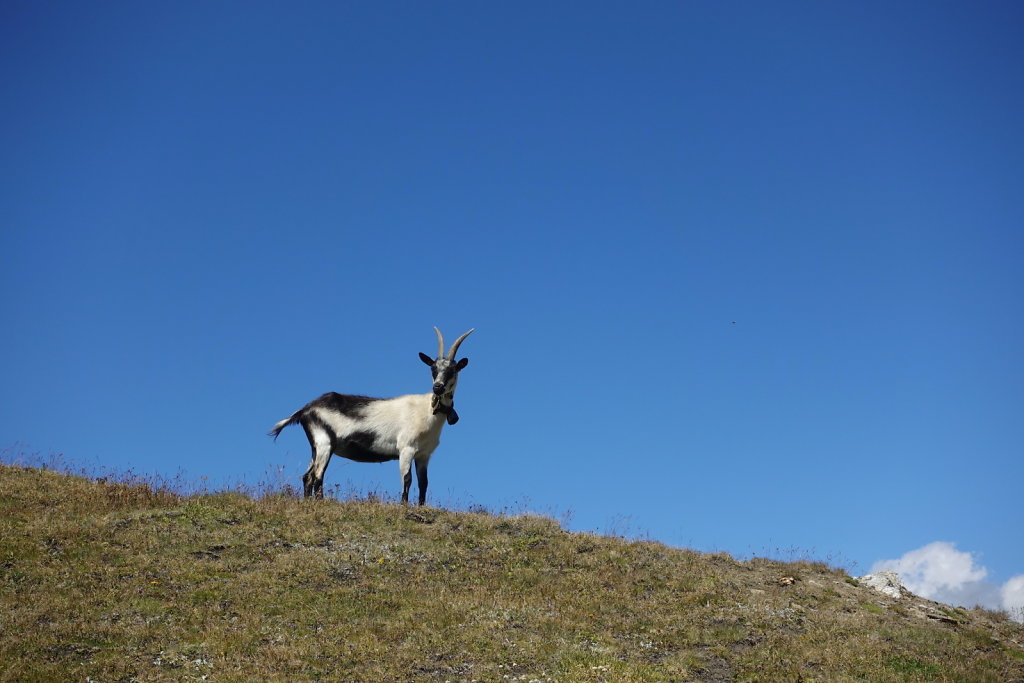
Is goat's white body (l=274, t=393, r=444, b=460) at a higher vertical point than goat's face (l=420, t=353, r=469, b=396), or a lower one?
lower

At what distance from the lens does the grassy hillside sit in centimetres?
1532

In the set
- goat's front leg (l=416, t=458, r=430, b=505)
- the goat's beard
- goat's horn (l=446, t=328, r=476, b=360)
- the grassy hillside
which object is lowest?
the grassy hillside

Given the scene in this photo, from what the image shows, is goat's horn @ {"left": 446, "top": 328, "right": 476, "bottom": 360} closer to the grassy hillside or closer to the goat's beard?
the goat's beard

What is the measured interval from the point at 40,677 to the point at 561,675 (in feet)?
26.1

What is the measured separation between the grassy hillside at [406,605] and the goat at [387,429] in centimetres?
156

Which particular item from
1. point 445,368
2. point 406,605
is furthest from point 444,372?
point 406,605

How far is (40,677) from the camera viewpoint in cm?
1411

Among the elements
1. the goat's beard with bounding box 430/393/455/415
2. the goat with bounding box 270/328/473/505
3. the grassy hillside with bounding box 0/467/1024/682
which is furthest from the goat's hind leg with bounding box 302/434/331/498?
the goat's beard with bounding box 430/393/455/415

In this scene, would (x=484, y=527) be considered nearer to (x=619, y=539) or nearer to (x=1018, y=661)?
(x=619, y=539)

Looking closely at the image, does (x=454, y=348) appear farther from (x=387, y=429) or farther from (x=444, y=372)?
(x=387, y=429)

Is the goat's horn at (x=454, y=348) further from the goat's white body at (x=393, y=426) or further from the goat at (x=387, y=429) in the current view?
the goat's white body at (x=393, y=426)

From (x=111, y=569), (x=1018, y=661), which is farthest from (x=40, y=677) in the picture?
(x=1018, y=661)

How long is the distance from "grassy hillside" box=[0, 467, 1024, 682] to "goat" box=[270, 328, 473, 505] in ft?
5.13

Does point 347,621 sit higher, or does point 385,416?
point 385,416
